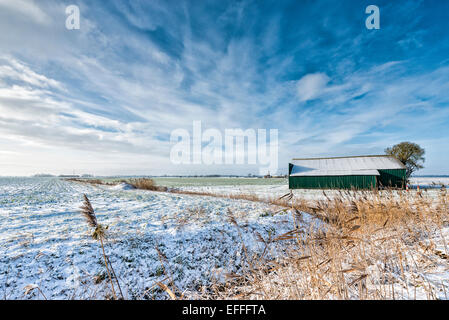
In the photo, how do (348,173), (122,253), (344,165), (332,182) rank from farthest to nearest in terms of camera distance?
(344,165) → (332,182) → (348,173) → (122,253)

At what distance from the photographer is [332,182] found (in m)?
27.1

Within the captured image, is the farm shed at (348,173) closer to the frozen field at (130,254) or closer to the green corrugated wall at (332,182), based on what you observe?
the green corrugated wall at (332,182)

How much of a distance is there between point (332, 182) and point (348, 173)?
2.67 meters

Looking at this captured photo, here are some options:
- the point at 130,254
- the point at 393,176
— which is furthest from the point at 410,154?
the point at 130,254

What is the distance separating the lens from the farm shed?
2620 centimetres

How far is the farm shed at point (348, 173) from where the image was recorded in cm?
→ 2620

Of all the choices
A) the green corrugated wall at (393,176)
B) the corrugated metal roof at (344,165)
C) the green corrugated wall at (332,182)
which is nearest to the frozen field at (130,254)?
the green corrugated wall at (332,182)

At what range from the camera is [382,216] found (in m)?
6.04

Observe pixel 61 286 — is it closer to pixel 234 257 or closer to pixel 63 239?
pixel 63 239

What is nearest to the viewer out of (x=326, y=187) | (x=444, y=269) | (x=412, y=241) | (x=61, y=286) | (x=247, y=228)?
(x=444, y=269)

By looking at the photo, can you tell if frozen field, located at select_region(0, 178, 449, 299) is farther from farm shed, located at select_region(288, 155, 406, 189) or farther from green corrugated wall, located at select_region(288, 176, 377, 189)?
farm shed, located at select_region(288, 155, 406, 189)

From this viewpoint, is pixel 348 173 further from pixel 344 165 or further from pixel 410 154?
pixel 410 154
